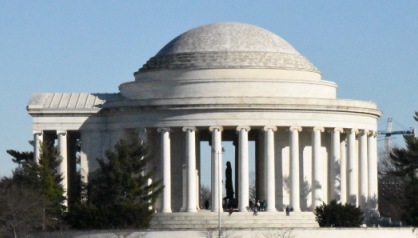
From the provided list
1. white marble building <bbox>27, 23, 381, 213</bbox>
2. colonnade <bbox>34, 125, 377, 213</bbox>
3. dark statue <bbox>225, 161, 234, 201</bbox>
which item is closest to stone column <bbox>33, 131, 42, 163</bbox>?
colonnade <bbox>34, 125, 377, 213</bbox>

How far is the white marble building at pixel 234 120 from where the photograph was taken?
524ft

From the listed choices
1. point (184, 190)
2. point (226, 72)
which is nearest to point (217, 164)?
point (184, 190)

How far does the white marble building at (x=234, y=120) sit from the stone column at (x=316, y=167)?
0.31ft

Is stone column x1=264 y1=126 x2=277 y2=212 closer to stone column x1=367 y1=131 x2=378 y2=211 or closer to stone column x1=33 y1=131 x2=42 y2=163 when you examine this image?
stone column x1=367 y1=131 x2=378 y2=211

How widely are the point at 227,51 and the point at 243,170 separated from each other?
11.9 metres

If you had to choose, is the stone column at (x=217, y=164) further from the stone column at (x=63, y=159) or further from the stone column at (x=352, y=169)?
the stone column at (x=63, y=159)

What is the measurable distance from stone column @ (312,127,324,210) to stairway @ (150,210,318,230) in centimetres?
386

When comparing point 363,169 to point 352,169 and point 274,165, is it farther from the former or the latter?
point 274,165

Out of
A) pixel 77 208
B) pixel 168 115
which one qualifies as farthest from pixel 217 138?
pixel 77 208

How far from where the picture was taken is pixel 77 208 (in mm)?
151875

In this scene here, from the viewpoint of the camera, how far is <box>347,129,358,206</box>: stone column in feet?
541

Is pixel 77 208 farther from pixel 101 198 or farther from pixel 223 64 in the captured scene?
pixel 223 64

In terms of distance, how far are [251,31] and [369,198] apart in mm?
19851

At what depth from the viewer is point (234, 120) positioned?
522ft
